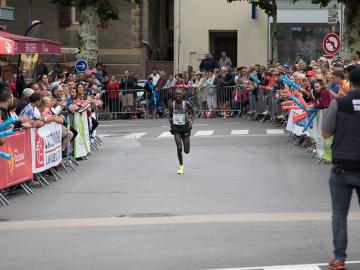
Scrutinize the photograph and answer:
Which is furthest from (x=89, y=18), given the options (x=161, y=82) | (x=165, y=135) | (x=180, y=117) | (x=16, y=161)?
(x=16, y=161)

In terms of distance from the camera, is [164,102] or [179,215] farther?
[164,102]

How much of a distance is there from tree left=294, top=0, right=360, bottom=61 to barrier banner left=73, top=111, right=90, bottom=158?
38.7 ft

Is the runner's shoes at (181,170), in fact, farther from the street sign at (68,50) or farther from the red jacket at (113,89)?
the street sign at (68,50)

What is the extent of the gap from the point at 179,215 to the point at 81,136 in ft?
30.3

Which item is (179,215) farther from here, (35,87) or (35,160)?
(35,87)

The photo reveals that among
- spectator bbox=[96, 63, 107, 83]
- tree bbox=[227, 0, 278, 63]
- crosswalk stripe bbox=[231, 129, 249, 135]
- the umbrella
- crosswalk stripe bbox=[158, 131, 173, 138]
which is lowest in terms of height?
crosswalk stripe bbox=[158, 131, 173, 138]

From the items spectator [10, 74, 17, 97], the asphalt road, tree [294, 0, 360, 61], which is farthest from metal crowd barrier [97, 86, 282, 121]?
the asphalt road

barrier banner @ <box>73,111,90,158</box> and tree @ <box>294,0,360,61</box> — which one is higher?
tree @ <box>294,0,360,61</box>

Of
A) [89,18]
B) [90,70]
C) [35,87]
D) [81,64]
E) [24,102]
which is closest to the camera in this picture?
[24,102]

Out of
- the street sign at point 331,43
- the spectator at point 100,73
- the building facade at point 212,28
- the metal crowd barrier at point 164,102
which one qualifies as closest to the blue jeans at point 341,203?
the street sign at point 331,43

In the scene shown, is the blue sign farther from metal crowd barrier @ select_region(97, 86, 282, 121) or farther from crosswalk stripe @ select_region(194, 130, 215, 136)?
crosswalk stripe @ select_region(194, 130, 215, 136)

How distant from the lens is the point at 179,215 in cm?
1424

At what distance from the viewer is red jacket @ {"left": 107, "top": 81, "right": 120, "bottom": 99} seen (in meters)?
38.3

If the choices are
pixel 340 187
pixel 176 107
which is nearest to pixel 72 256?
pixel 340 187
